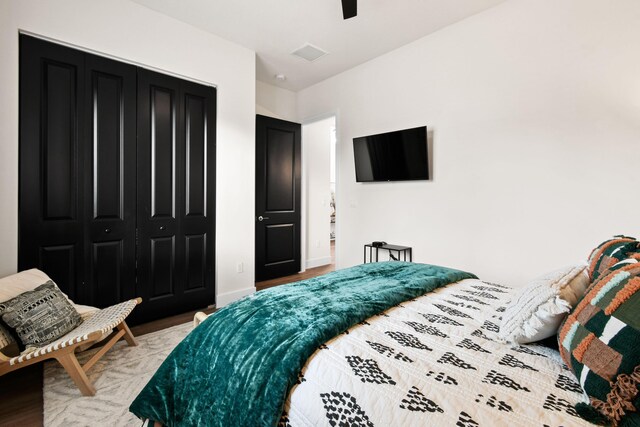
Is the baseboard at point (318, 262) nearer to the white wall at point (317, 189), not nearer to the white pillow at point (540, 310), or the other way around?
the white wall at point (317, 189)

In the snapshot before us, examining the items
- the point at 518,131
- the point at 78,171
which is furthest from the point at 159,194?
the point at 518,131

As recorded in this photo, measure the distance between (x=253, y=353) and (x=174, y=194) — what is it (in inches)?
96.0

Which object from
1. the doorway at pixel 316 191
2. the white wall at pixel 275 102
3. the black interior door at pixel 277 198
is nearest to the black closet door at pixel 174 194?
the black interior door at pixel 277 198

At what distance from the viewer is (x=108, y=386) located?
76.7 inches

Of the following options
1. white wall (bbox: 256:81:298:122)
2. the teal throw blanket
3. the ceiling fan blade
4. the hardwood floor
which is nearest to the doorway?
the hardwood floor

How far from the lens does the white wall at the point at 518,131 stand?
7.58 ft

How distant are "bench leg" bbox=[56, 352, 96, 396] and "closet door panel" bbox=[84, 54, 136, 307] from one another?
3.05ft

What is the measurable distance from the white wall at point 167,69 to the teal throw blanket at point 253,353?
1915 mm

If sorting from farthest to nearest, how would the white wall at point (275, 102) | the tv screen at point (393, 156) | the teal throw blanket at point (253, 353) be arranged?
the white wall at point (275, 102) < the tv screen at point (393, 156) < the teal throw blanket at point (253, 353)

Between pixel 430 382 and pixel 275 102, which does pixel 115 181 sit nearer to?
pixel 275 102

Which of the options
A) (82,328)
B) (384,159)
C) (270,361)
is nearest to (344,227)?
(384,159)

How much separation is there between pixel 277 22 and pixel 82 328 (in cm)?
313

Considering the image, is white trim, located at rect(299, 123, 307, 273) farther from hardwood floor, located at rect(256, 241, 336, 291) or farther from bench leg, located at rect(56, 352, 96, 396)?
bench leg, located at rect(56, 352, 96, 396)

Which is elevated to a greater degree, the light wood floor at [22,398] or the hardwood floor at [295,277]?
the hardwood floor at [295,277]
